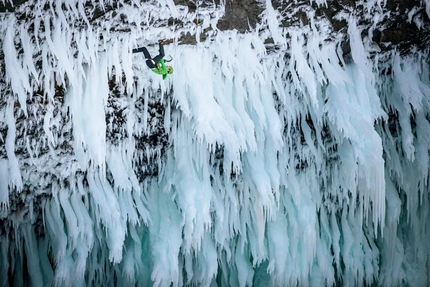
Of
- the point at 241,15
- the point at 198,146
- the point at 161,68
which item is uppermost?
the point at 241,15

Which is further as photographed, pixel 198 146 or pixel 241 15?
pixel 198 146

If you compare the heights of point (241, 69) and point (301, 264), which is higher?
point (241, 69)

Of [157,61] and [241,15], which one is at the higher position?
[241,15]

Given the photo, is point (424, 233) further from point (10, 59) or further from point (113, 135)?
point (10, 59)

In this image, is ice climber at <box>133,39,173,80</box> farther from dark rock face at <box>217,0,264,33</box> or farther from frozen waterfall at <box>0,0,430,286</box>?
dark rock face at <box>217,0,264,33</box>

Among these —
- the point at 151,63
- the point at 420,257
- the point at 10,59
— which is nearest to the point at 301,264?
the point at 420,257

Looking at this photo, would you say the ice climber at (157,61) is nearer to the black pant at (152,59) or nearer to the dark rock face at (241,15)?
the black pant at (152,59)

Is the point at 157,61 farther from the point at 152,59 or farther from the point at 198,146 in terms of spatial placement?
the point at 198,146

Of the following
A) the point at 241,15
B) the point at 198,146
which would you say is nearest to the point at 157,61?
the point at 241,15
